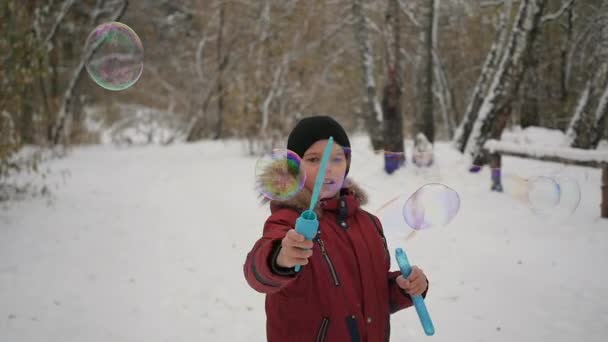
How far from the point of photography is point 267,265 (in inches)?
55.4

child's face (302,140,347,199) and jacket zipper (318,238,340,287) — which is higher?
child's face (302,140,347,199)

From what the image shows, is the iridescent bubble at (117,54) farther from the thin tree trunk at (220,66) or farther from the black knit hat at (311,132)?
the thin tree trunk at (220,66)

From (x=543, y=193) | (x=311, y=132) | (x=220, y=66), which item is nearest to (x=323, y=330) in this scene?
(x=311, y=132)

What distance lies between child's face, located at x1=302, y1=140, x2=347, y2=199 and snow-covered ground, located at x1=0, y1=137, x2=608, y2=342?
24.3 inches

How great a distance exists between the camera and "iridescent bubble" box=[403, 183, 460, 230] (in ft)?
7.02

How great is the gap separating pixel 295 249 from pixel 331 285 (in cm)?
44

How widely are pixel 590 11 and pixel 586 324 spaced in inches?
221

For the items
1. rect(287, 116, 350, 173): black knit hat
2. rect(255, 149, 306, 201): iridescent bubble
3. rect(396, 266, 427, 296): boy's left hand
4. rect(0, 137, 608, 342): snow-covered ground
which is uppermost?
rect(287, 116, 350, 173): black knit hat

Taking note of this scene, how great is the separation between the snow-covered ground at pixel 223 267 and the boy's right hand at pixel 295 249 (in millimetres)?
969

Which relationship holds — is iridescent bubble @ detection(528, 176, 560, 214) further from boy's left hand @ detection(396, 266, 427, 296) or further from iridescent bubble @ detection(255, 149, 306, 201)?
iridescent bubble @ detection(255, 149, 306, 201)

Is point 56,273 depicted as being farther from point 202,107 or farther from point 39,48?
A: point 202,107

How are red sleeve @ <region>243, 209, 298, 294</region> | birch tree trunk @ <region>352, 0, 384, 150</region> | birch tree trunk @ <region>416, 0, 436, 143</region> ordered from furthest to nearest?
birch tree trunk @ <region>352, 0, 384, 150</region> → birch tree trunk @ <region>416, 0, 436, 143</region> → red sleeve @ <region>243, 209, 298, 294</region>

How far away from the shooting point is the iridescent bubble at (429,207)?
84.3 inches

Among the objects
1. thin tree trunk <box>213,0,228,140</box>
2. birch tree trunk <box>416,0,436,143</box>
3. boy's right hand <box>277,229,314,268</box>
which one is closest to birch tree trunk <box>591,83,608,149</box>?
birch tree trunk <box>416,0,436,143</box>
